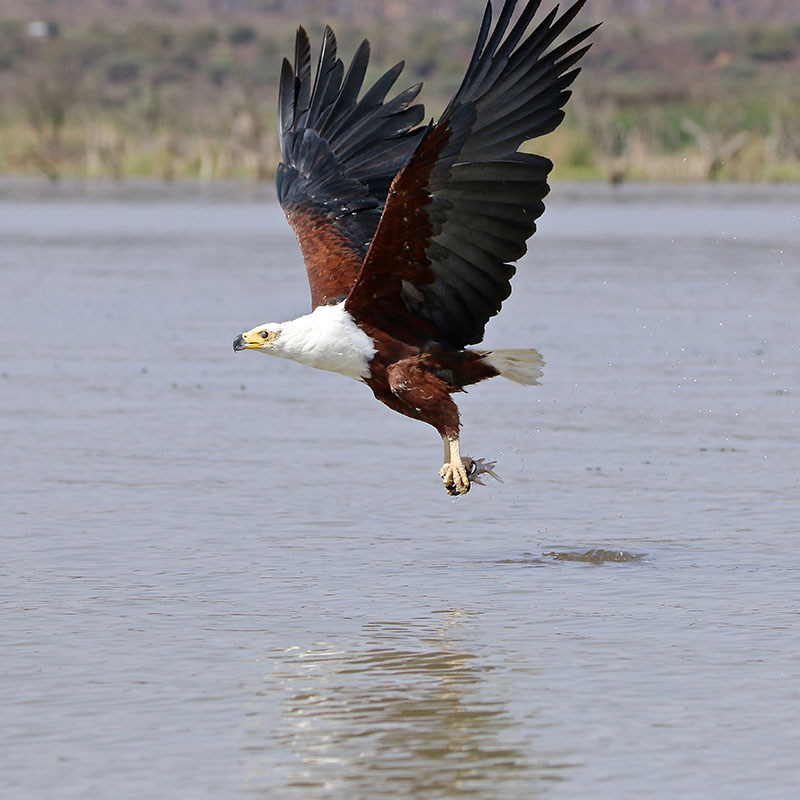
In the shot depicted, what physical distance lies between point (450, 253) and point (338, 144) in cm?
208

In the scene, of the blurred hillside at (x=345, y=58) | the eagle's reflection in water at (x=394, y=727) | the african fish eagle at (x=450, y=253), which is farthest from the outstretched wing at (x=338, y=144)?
the blurred hillside at (x=345, y=58)

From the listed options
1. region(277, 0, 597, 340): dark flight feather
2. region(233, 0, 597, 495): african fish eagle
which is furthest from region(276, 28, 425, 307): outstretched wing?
region(277, 0, 597, 340): dark flight feather

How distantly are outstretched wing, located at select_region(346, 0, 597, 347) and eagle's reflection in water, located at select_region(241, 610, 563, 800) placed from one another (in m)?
1.67

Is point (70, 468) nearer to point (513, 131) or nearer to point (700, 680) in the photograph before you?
point (513, 131)

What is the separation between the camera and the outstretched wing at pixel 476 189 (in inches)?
294

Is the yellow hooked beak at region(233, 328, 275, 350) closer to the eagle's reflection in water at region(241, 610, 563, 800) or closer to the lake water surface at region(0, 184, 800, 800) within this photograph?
the lake water surface at region(0, 184, 800, 800)

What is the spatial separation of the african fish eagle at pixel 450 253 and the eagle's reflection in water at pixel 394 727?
156 cm

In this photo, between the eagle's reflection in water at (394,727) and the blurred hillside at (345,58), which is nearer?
the eagle's reflection in water at (394,727)

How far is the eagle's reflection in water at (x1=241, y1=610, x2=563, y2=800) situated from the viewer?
5.16 m

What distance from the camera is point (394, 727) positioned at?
18.6ft

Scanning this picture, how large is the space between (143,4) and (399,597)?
106696 mm

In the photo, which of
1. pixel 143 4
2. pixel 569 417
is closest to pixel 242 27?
pixel 143 4

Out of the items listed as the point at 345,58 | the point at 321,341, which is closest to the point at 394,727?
the point at 321,341

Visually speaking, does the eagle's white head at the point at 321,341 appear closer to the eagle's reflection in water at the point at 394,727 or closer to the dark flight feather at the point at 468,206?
the dark flight feather at the point at 468,206
